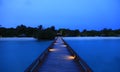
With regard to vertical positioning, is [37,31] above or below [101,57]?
above

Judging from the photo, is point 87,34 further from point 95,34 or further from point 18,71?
point 18,71

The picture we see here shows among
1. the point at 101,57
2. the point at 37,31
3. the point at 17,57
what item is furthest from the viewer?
the point at 37,31

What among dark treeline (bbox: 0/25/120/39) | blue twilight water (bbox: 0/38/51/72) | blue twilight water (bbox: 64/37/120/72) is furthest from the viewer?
dark treeline (bbox: 0/25/120/39)

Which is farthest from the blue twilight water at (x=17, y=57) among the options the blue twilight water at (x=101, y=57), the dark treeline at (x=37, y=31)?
the dark treeline at (x=37, y=31)

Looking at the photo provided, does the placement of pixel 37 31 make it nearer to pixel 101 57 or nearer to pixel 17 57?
pixel 17 57

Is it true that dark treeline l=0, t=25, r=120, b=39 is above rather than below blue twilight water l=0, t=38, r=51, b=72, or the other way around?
above

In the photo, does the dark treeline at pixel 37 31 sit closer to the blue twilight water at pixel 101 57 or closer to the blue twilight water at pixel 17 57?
the blue twilight water at pixel 101 57

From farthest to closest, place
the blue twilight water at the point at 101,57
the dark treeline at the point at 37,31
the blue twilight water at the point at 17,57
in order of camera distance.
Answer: the dark treeline at the point at 37,31 < the blue twilight water at the point at 17,57 < the blue twilight water at the point at 101,57

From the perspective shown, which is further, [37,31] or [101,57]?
[37,31]

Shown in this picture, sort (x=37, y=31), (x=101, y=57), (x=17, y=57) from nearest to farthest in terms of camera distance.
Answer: (x=101, y=57)
(x=17, y=57)
(x=37, y=31)

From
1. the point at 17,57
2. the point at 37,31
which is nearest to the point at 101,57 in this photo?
the point at 17,57

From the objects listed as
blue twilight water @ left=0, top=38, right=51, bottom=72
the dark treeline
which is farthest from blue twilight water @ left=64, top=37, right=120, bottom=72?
the dark treeline

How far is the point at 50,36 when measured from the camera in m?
62.8

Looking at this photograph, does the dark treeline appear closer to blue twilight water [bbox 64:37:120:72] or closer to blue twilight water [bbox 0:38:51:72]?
blue twilight water [bbox 64:37:120:72]
